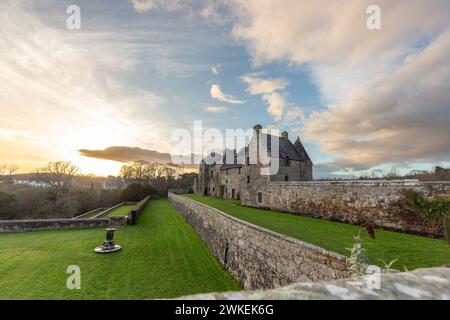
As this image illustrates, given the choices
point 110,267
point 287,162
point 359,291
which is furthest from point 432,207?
point 287,162

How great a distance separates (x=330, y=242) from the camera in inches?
312

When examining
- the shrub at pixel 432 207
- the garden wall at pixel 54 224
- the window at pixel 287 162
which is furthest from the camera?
the window at pixel 287 162

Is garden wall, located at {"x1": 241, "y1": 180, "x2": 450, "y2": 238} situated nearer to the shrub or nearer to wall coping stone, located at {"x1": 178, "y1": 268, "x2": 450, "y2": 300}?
the shrub

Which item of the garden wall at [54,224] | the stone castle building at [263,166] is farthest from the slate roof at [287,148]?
the garden wall at [54,224]

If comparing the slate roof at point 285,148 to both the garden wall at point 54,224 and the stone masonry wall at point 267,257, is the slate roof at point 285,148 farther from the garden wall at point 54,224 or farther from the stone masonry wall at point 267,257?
the garden wall at point 54,224

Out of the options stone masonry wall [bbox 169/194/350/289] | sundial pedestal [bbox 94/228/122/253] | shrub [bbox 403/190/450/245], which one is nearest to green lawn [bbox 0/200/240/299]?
sundial pedestal [bbox 94/228/122/253]

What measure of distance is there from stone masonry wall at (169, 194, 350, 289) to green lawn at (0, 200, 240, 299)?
811 mm

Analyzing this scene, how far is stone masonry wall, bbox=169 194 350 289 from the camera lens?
508 cm

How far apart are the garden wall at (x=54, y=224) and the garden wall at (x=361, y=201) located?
575 inches

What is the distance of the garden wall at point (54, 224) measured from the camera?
1571cm

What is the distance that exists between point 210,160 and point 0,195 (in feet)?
114

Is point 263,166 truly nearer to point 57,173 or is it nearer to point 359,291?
point 359,291
